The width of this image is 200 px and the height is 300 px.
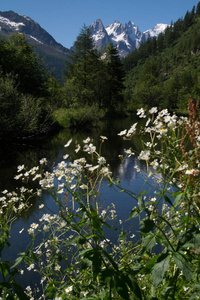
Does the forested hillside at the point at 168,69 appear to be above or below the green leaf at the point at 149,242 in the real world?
above

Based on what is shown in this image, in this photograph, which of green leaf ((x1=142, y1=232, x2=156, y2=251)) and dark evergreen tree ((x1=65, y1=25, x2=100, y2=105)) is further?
dark evergreen tree ((x1=65, y1=25, x2=100, y2=105))

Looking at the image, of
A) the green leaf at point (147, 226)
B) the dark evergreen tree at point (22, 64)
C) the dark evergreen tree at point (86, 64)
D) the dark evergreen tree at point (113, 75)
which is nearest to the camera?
the green leaf at point (147, 226)

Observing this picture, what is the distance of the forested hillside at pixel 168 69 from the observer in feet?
174

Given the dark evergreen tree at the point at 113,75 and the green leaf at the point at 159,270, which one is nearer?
the green leaf at the point at 159,270

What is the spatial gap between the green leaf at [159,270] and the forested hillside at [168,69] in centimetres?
5031

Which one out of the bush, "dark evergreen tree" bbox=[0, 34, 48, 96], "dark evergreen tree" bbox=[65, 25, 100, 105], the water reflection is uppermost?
"dark evergreen tree" bbox=[65, 25, 100, 105]

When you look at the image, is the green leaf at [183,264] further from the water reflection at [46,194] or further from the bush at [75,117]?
the bush at [75,117]

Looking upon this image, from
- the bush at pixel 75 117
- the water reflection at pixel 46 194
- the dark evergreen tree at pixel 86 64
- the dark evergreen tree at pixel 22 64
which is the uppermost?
the dark evergreen tree at pixel 86 64

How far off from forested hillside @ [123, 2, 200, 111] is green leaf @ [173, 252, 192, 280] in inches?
1981

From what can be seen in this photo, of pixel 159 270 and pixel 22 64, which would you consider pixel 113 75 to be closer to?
pixel 22 64

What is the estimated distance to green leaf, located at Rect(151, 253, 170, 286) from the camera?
46.9 inches

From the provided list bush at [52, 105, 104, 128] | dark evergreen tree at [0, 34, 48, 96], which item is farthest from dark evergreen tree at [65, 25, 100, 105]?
bush at [52, 105, 104, 128]

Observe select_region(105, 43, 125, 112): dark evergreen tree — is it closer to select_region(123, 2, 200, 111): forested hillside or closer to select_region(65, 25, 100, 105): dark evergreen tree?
select_region(65, 25, 100, 105): dark evergreen tree

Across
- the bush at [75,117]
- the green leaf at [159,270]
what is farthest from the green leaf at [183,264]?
the bush at [75,117]
